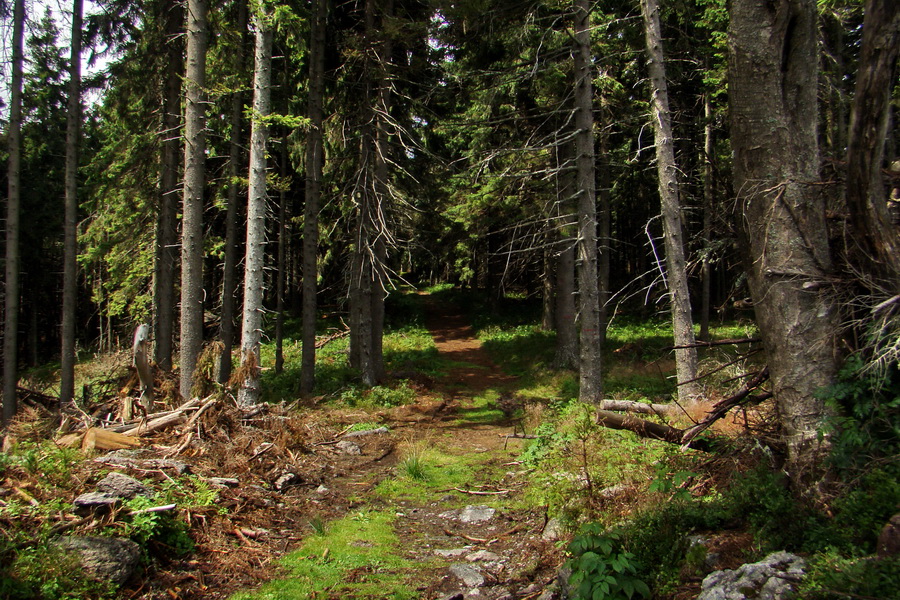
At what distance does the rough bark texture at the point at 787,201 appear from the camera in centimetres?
413

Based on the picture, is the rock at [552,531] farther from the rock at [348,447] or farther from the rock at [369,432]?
the rock at [369,432]

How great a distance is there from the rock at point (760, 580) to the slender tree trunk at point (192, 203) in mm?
9317

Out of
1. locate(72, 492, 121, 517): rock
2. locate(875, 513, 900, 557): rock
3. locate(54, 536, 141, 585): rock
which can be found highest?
locate(875, 513, 900, 557): rock

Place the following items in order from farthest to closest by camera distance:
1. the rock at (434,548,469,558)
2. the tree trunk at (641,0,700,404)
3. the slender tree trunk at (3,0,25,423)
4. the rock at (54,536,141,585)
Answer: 1. the slender tree trunk at (3,0,25,423)
2. the tree trunk at (641,0,700,404)
3. the rock at (434,548,469,558)
4. the rock at (54,536,141,585)

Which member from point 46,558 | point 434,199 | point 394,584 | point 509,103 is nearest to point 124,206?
point 434,199

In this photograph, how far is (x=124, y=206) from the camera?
1688 centimetres

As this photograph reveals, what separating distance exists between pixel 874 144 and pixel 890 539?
8.25 ft

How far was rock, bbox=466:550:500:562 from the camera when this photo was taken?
5.51m

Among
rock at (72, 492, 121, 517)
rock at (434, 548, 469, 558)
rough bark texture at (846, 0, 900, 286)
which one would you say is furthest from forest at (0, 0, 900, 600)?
rock at (434, 548, 469, 558)

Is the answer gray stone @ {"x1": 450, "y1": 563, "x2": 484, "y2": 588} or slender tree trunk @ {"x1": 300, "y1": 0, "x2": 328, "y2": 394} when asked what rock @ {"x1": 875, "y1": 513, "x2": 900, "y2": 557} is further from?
slender tree trunk @ {"x1": 300, "y1": 0, "x2": 328, "y2": 394}

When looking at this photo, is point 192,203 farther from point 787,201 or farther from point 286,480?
point 787,201

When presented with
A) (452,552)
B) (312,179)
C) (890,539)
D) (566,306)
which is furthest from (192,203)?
(890,539)

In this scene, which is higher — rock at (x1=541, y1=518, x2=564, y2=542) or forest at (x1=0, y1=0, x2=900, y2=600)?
forest at (x1=0, y1=0, x2=900, y2=600)

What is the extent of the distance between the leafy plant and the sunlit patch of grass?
162 cm
